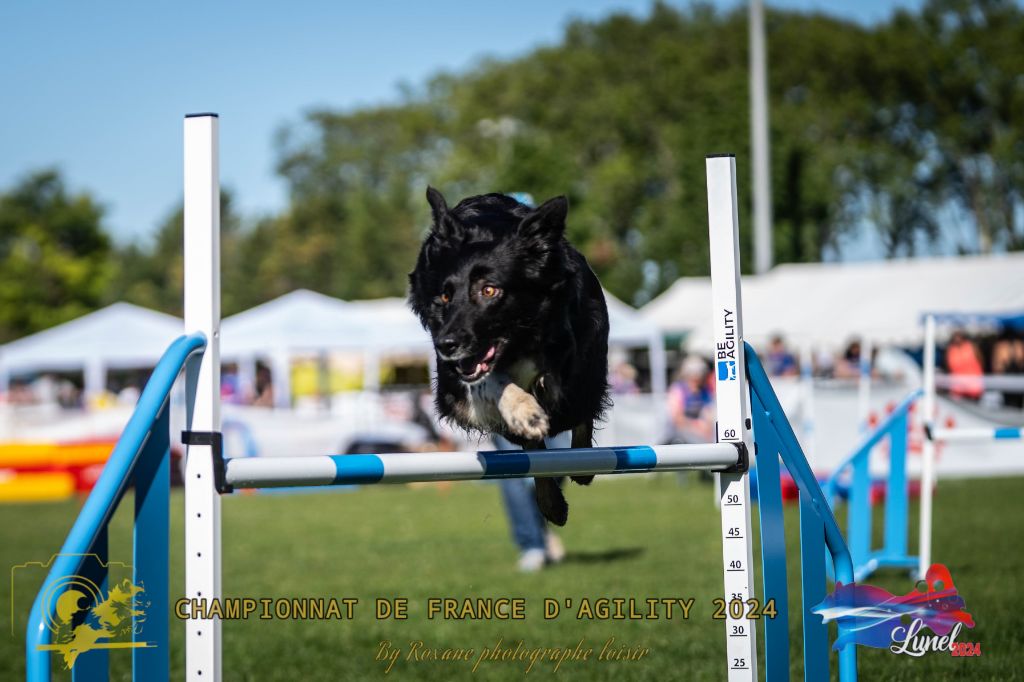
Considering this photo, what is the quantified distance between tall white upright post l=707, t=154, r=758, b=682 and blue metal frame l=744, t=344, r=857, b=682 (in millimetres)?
54

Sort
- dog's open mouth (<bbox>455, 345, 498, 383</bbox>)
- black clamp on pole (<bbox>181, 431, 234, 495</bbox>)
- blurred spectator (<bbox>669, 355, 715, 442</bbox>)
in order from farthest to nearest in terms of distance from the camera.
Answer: blurred spectator (<bbox>669, 355, 715, 442</bbox>)
dog's open mouth (<bbox>455, 345, 498, 383</bbox>)
black clamp on pole (<bbox>181, 431, 234, 495</bbox>)

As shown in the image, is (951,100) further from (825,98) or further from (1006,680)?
(1006,680)

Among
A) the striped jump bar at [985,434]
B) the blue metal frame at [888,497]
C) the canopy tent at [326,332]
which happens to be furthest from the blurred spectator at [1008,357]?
the striped jump bar at [985,434]

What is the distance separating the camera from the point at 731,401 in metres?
3.78

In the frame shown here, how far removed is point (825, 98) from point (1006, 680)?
4305cm

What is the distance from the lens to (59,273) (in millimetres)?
53219

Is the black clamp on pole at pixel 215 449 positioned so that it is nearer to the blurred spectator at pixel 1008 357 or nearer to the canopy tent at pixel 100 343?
the blurred spectator at pixel 1008 357

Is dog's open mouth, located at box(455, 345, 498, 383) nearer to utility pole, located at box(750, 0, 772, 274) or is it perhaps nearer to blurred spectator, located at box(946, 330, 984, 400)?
blurred spectator, located at box(946, 330, 984, 400)

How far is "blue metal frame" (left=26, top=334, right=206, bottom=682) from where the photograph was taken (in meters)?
2.54

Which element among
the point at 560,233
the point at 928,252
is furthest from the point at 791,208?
the point at 560,233

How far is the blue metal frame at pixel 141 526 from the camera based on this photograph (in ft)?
8.35

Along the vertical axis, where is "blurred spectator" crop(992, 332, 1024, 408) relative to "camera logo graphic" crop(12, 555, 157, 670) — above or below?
above

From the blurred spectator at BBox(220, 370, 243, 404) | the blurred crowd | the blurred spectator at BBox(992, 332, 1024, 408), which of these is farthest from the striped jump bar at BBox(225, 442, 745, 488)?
the blurred spectator at BBox(220, 370, 243, 404)

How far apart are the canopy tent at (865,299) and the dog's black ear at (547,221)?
13.8m
